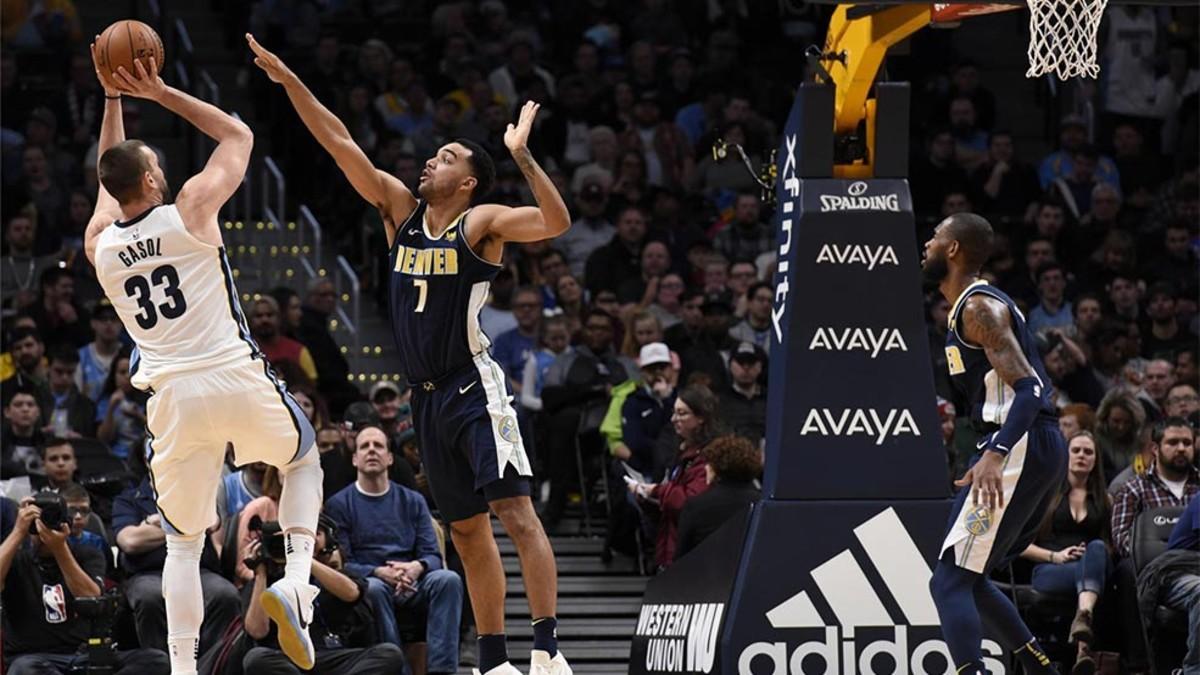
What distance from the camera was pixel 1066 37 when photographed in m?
11.0

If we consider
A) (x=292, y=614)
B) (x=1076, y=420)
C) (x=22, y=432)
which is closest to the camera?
(x=292, y=614)

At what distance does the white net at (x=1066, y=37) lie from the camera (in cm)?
1089

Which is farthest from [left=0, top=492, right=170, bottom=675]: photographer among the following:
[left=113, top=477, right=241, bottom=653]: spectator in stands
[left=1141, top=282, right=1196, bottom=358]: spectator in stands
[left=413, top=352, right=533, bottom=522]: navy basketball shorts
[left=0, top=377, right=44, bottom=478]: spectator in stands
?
[left=1141, top=282, right=1196, bottom=358]: spectator in stands

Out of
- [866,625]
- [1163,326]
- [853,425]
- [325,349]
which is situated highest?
[853,425]

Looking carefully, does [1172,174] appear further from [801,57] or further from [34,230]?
[34,230]

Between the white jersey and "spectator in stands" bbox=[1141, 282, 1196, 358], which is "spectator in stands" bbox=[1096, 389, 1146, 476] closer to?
"spectator in stands" bbox=[1141, 282, 1196, 358]

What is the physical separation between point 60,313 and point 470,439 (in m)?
7.71

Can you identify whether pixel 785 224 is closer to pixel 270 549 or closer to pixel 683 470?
pixel 683 470

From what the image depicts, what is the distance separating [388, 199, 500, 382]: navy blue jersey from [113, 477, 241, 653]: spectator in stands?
2.72 metres

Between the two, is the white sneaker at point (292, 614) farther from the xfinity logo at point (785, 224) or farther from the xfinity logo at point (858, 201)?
the xfinity logo at point (858, 201)

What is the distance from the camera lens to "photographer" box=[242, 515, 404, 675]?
11.7 metres

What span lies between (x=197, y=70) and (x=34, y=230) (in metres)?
3.86

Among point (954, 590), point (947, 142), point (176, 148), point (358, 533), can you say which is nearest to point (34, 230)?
point (176, 148)

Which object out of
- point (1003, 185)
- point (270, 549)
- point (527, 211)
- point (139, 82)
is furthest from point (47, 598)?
point (1003, 185)
